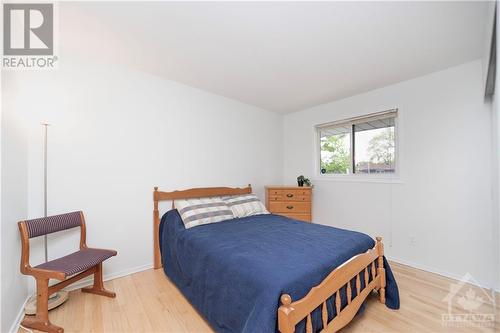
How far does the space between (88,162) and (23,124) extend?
1.89ft

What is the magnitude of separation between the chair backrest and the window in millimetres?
3497

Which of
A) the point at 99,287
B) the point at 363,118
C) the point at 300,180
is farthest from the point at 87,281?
the point at 363,118

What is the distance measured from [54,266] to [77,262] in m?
0.14

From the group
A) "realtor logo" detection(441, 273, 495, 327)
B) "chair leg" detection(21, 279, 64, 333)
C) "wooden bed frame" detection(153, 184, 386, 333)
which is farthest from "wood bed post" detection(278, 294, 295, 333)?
"chair leg" detection(21, 279, 64, 333)

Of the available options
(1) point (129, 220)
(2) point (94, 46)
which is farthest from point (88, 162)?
(2) point (94, 46)

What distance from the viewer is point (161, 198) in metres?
2.73

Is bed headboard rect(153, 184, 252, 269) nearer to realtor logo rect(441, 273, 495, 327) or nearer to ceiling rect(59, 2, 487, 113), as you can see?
ceiling rect(59, 2, 487, 113)

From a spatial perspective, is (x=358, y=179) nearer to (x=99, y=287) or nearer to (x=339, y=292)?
(x=339, y=292)

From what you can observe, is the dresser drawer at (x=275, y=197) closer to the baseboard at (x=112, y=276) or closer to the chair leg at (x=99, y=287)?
the baseboard at (x=112, y=276)

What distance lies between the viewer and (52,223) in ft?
6.25

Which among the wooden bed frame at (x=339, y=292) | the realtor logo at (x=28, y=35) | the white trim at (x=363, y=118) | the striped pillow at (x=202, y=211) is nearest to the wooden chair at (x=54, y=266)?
the striped pillow at (x=202, y=211)

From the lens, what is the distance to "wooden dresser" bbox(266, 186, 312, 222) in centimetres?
362

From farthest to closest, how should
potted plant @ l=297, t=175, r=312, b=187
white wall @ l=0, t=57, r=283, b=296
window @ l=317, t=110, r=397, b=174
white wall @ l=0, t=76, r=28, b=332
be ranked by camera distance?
potted plant @ l=297, t=175, r=312, b=187, window @ l=317, t=110, r=397, b=174, white wall @ l=0, t=57, r=283, b=296, white wall @ l=0, t=76, r=28, b=332

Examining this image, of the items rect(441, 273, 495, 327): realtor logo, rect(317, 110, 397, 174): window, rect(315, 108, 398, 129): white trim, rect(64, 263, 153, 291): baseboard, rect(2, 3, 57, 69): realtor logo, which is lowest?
rect(441, 273, 495, 327): realtor logo
